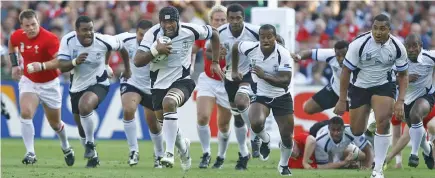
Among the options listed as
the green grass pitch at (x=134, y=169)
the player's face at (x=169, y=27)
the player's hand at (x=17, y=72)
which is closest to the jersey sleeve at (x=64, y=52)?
the player's hand at (x=17, y=72)

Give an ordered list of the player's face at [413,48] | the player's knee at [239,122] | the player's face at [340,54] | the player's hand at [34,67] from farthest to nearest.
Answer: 1. the player's face at [340,54]
2. the player's knee at [239,122]
3. the player's hand at [34,67]
4. the player's face at [413,48]

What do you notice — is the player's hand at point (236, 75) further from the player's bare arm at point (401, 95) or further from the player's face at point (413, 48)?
the player's bare arm at point (401, 95)

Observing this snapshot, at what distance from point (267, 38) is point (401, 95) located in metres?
2.27

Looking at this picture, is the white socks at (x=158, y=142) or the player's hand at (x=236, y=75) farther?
the white socks at (x=158, y=142)

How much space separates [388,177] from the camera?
1734cm

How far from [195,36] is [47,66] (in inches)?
128

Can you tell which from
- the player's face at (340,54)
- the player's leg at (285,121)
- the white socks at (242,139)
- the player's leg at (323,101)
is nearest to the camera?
the player's leg at (285,121)

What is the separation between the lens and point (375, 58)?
54.9 feet

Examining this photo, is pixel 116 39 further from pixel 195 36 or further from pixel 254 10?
pixel 254 10

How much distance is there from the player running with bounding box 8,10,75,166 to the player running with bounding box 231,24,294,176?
3985 mm

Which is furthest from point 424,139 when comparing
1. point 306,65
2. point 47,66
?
point 306,65

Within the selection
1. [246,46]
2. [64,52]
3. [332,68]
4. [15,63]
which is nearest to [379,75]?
[246,46]

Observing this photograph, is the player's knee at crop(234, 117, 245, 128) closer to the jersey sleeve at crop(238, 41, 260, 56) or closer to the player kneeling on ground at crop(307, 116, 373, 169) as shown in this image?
the player kneeling on ground at crop(307, 116, 373, 169)

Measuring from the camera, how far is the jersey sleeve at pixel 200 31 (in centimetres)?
1748
